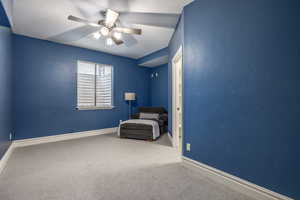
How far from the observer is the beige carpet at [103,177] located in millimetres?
1655

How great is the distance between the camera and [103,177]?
6.70 ft

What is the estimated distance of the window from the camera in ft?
14.6

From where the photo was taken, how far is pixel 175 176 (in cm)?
209

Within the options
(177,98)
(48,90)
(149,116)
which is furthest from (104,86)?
(177,98)

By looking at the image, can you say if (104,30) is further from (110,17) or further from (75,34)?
(75,34)

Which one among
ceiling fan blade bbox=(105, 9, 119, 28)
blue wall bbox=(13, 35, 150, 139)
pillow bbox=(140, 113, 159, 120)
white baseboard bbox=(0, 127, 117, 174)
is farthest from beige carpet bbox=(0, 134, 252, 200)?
ceiling fan blade bbox=(105, 9, 119, 28)

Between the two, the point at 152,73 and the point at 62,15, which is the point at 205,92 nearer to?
the point at 62,15

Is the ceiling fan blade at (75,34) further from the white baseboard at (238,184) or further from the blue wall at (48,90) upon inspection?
the white baseboard at (238,184)

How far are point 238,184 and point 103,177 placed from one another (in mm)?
1833

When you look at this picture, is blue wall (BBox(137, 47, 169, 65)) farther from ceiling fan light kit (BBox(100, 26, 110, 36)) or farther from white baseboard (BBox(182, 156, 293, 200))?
white baseboard (BBox(182, 156, 293, 200))

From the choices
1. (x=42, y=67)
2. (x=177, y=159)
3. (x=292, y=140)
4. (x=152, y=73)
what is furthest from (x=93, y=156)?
(x=152, y=73)

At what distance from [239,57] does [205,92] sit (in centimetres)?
64

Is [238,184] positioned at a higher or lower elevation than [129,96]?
lower

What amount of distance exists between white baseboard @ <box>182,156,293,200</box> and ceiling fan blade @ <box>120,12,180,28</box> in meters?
2.70
